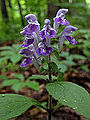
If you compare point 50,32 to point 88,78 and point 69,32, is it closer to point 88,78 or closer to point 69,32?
point 69,32

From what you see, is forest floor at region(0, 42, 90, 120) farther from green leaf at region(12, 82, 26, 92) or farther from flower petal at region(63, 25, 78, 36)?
flower petal at region(63, 25, 78, 36)

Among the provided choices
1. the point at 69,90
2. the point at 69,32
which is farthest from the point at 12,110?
the point at 69,32

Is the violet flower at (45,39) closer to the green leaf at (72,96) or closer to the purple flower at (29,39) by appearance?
the purple flower at (29,39)

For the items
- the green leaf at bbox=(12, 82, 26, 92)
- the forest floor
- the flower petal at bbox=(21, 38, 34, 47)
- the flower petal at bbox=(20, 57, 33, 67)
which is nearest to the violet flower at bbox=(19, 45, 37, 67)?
the flower petal at bbox=(20, 57, 33, 67)

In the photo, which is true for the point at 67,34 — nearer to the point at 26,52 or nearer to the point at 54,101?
the point at 26,52

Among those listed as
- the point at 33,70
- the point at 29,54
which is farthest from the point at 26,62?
the point at 33,70
